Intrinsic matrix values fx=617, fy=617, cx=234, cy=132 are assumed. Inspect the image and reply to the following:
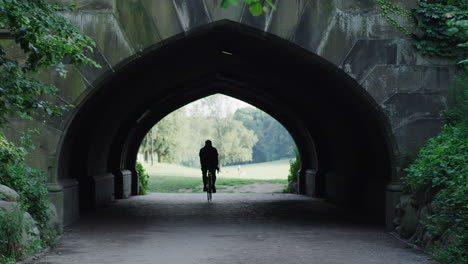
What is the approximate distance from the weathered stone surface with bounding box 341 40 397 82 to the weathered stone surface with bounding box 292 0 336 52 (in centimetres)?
53

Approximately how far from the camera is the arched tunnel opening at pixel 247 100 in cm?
1051

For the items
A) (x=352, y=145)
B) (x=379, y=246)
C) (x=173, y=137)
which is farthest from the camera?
→ (x=173, y=137)

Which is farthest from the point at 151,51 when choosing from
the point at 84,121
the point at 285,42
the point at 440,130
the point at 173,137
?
the point at 173,137

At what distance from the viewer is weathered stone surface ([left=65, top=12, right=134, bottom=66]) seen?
29.3 ft

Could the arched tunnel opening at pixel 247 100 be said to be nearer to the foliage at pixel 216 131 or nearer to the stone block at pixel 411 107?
the stone block at pixel 411 107

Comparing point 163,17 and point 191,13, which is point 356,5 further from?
point 163,17

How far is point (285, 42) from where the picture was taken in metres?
9.17

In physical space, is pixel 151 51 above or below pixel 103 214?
above

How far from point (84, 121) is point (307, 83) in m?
4.68

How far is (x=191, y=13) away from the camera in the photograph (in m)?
9.04

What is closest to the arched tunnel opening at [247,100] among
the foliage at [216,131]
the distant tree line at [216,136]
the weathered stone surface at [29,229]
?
the weathered stone surface at [29,229]

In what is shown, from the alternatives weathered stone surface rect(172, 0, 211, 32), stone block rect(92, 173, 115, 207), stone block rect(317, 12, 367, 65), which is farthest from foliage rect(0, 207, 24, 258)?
stone block rect(92, 173, 115, 207)

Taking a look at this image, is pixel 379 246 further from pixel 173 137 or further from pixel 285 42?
pixel 173 137

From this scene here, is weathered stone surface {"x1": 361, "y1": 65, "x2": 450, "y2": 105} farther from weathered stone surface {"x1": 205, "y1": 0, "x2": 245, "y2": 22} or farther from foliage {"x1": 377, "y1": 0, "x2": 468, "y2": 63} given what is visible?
weathered stone surface {"x1": 205, "y1": 0, "x2": 245, "y2": 22}
